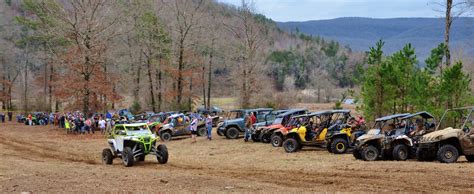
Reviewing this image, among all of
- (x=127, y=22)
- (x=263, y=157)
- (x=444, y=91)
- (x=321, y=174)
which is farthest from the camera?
(x=127, y=22)

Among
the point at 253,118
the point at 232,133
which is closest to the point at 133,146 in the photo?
the point at 232,133

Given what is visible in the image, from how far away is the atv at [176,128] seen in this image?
1293 inches

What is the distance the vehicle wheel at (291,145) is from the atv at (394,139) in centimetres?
389

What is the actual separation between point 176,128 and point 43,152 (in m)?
8.51

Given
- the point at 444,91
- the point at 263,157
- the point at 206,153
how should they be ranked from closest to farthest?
the point at 263,157 < the point at 206,153 < the point at 444,91

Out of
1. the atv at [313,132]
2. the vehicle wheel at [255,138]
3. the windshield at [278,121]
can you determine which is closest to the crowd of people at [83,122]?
the vehicle wheel at [255,138]

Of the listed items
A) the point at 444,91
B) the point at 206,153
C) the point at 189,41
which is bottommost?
the point at 206,153

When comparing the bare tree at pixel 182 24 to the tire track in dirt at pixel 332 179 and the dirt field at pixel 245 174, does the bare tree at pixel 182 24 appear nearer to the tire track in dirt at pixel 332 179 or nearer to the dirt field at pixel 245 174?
the dirt field at pixel 245 174

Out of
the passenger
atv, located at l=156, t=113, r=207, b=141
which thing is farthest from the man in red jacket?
atv, located at l=156, t=113, r=207, b=141

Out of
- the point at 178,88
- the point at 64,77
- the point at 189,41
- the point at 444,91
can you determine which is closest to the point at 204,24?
the point at 189,41

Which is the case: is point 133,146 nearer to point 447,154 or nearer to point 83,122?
point 447,154

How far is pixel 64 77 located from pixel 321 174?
3541 centimetres

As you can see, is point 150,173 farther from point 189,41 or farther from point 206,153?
point 189,41

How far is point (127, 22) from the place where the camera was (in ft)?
185
